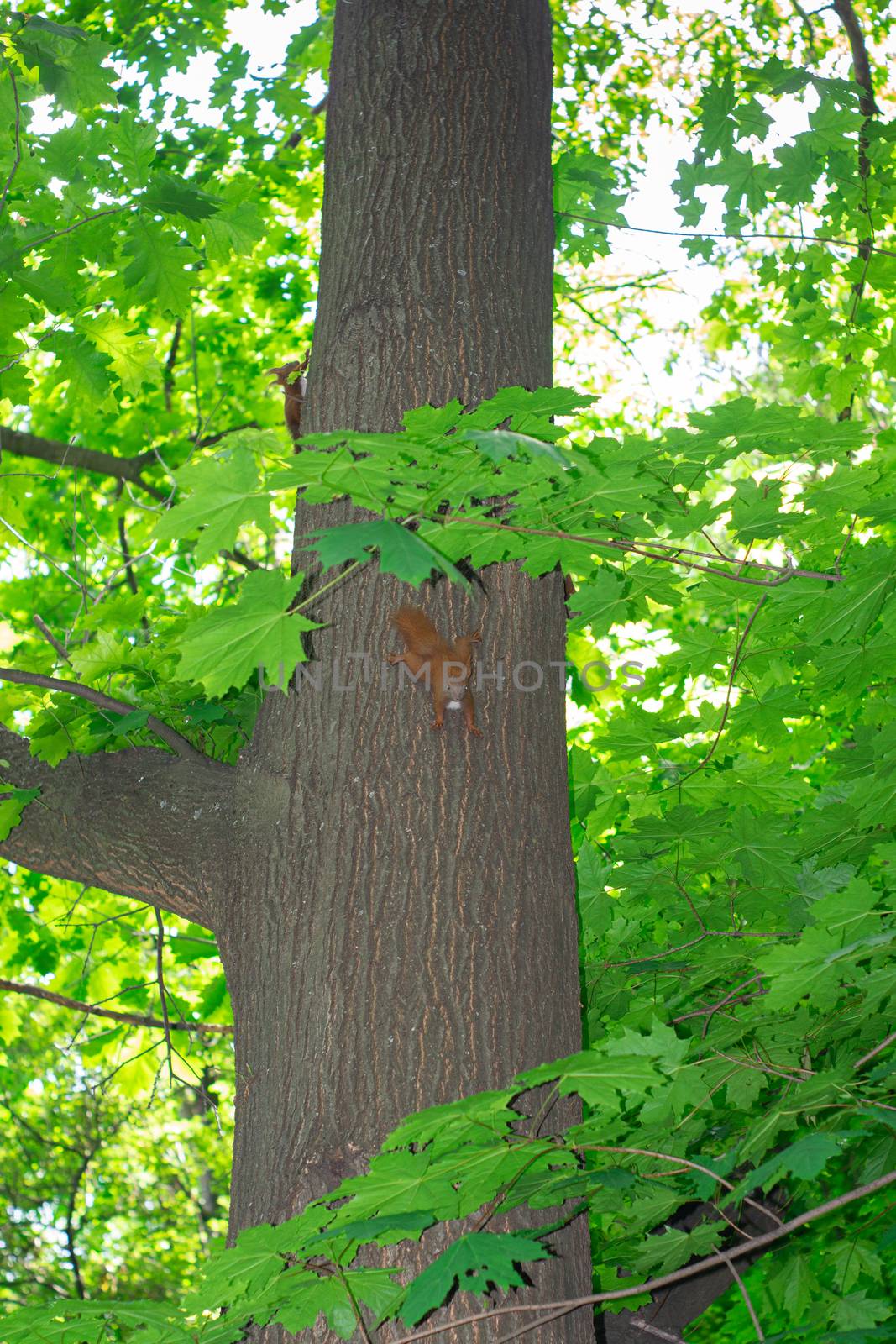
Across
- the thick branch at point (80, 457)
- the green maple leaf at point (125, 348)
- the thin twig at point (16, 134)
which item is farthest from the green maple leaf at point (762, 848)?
the thick branch at point (80, 457)

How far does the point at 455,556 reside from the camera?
1736 mm

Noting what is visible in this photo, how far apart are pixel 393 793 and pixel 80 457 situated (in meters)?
4.70

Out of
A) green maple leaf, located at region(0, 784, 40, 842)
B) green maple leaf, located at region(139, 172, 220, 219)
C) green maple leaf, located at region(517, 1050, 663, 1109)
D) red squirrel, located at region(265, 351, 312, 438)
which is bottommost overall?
green maple leaf, located at region(517, 1050, 663, 1109)

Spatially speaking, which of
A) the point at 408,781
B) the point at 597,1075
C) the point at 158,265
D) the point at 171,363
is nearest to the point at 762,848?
the point at 408,781

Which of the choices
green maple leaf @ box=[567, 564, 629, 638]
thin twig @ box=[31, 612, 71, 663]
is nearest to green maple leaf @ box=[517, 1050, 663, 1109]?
green maple leaf @ box=[567, 564, 629, 638]

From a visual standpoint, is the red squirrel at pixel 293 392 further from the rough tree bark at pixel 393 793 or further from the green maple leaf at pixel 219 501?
the green maple leaf at pixel 219 501

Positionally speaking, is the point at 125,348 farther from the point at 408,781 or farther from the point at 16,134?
the point at 408,781

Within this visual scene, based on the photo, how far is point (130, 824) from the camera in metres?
2.30

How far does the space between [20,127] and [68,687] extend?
1.72 m

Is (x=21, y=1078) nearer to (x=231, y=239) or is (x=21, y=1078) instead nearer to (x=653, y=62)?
(x=231, y=239)

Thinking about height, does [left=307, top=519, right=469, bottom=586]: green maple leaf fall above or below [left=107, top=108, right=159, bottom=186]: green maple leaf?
below

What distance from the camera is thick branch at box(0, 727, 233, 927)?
2186 mm

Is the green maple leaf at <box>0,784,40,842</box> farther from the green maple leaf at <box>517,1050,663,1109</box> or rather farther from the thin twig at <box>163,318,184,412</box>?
the thin twig at <box>163,318,184,412</box>

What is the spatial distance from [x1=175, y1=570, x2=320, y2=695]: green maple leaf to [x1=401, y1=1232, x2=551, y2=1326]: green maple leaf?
0.79m
